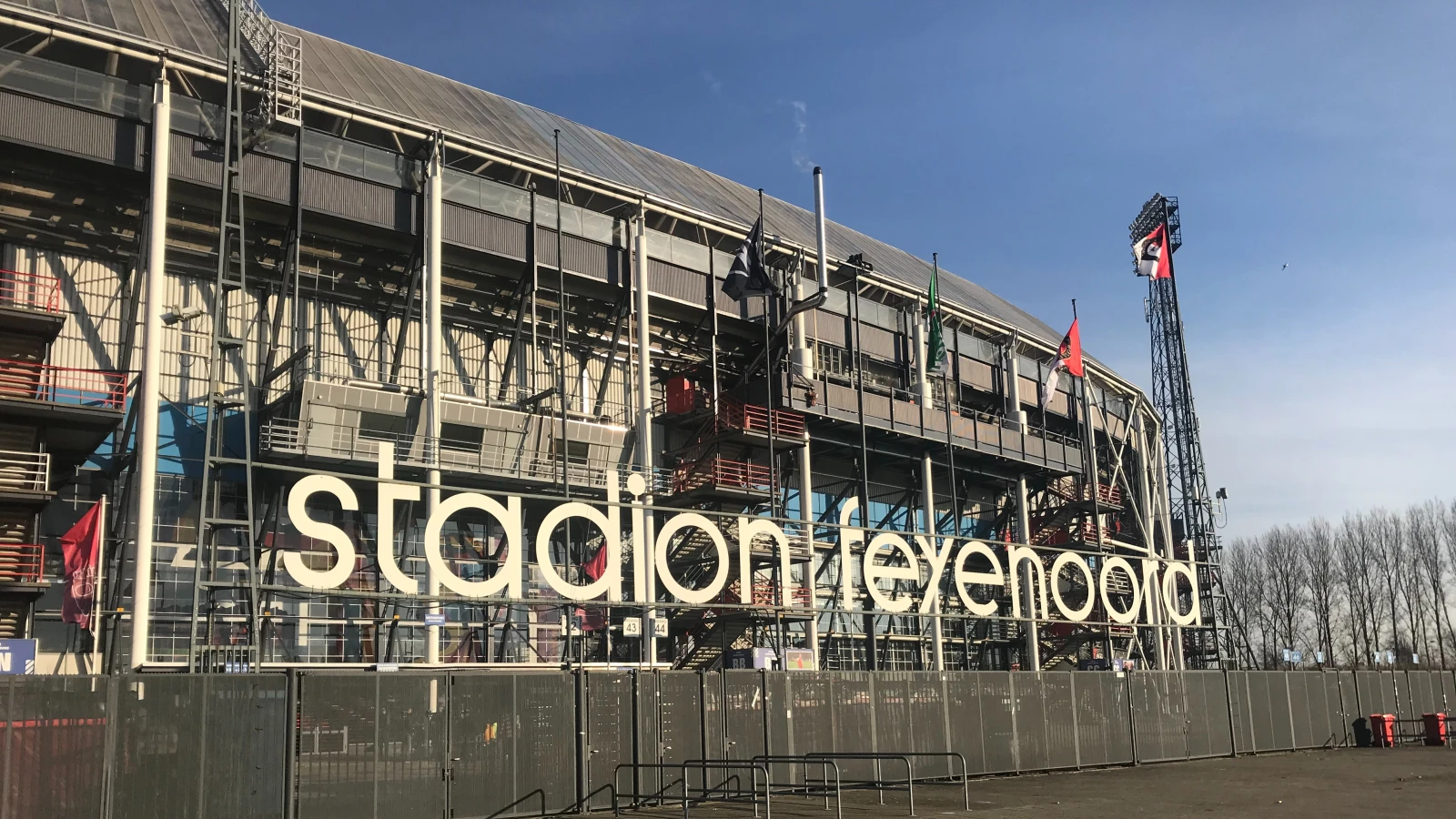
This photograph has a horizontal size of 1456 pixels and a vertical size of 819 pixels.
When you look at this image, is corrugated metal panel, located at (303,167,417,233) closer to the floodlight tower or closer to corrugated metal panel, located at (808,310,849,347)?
corrugated metal panel, located at (808,310,849,347)

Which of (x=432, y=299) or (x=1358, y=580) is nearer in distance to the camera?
(x=432, y=299)

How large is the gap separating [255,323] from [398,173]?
644 cm

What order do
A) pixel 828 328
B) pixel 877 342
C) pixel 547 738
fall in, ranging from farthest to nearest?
pixel 877 342
pixel 828 328
pixel 547 738

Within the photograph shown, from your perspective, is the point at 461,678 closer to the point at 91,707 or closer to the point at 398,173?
the point at 91,707

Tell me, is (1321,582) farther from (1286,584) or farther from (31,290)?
(31,290)

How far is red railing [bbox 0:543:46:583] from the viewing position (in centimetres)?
2811

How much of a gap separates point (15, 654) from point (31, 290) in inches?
453

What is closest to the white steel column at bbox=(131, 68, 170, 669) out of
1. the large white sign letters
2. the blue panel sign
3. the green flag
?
the blue panel sign

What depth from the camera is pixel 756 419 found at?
1747 inches

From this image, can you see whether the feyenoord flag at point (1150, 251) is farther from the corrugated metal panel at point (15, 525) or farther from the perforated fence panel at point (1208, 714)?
the corrugated metal panel at point (15, 525)

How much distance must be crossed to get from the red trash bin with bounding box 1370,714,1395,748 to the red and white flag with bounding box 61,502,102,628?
42.1m

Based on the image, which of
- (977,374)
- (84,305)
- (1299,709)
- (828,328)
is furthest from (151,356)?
(1299,709)

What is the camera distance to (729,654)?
1628 inches

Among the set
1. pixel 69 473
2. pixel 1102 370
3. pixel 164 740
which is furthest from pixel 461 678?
pixel 1102 370
